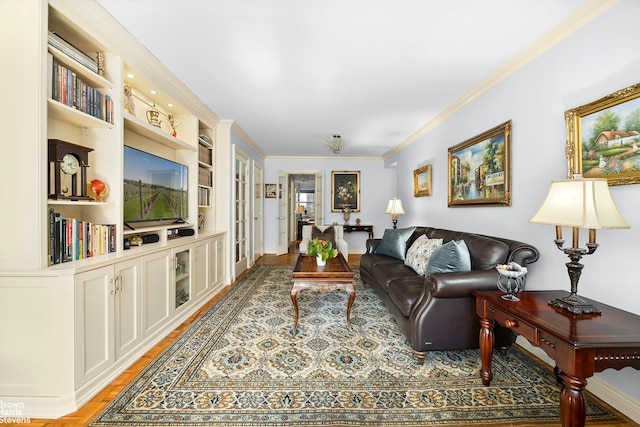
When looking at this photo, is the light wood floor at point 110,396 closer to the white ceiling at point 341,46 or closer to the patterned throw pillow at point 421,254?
the patterned throw pillow at point 421,254

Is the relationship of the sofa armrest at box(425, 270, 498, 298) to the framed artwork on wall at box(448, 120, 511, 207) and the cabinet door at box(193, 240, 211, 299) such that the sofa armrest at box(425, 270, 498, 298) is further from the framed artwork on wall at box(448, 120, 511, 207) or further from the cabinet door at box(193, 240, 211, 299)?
the cabinet door at box(193, 240, 211, 299)

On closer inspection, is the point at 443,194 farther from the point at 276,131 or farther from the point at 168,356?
the point at 168,356

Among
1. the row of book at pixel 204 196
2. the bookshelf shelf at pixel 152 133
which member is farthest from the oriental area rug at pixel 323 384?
the bookshelf shelf at pixel 152 133

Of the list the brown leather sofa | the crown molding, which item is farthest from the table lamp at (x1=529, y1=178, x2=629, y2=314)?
the crown molding

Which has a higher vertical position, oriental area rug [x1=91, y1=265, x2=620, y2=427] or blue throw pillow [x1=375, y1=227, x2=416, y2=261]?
blue throw pillow [x1=375, y1=227, x2=416, y2=261]

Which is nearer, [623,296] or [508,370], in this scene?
[623,296]

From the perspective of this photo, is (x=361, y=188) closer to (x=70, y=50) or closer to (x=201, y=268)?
(x=201, y=268)

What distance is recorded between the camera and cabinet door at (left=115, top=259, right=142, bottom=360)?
1.87m

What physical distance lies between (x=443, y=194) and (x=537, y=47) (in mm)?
1989

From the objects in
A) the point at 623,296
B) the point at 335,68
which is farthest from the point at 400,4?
the point at 623,296

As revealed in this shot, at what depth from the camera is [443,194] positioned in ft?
12.3

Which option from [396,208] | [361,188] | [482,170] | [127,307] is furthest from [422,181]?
[127,307]

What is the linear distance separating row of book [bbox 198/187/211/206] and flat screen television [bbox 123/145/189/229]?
12.2 inches

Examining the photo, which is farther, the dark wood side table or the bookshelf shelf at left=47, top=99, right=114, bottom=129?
the bookshelf shelf at left=47, top=99, right=114, bottom=129
